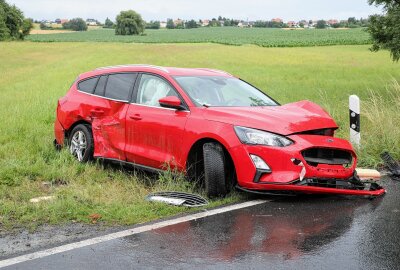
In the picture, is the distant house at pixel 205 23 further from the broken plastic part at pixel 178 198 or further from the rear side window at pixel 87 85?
the broken plastic part at pixel 178 198

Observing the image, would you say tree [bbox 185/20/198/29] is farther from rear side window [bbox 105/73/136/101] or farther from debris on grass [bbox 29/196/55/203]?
debris on grass [bbox 29/196/55/203]

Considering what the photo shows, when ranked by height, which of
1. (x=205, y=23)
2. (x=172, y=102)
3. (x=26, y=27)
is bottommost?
(x=26, y=27)

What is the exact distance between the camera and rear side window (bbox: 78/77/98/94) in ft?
28.8

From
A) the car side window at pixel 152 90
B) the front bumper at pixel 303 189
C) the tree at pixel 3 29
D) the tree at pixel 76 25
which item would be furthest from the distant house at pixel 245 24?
the front bumper at pixel 303 189

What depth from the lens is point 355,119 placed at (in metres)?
9.18

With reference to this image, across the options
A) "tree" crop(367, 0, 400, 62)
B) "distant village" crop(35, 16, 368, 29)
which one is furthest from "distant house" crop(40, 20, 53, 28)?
"tree" crop(367, 0, 400, 62)

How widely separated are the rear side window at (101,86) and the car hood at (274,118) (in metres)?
2.28

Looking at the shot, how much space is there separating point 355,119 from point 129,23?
119 meters

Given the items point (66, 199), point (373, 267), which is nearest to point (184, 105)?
point (66, 199)

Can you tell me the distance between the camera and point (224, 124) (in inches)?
257

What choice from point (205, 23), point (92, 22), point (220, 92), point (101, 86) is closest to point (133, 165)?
point (220, 92)

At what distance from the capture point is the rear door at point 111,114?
780 centimetres

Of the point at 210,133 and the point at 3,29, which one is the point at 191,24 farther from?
the point at 210,133

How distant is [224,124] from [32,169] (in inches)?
125
